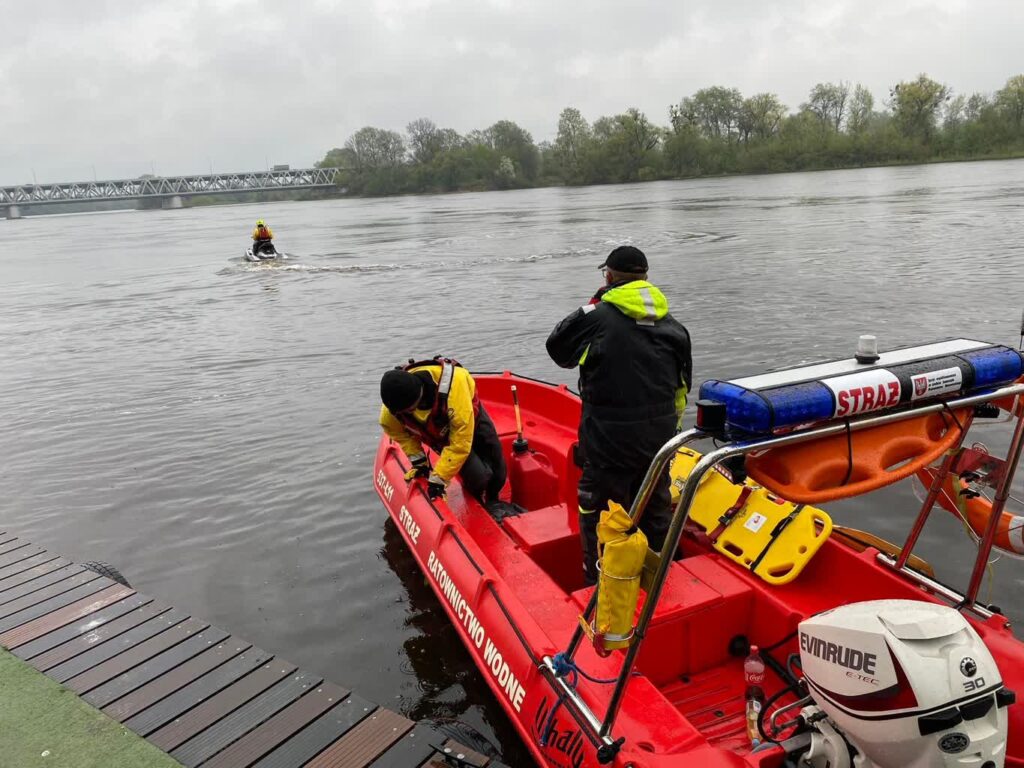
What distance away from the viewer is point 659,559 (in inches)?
87.6

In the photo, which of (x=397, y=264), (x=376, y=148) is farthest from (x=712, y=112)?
(x=397, y=264)

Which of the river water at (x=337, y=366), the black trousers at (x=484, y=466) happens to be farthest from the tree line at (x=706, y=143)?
the black trousers at (x=484, y=466)

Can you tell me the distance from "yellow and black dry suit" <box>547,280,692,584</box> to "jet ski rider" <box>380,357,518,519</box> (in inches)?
46.2

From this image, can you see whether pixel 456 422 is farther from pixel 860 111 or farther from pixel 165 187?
pixel 165 187

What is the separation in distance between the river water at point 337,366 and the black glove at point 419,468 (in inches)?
38.1

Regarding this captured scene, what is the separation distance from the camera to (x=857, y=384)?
2096 millimetres

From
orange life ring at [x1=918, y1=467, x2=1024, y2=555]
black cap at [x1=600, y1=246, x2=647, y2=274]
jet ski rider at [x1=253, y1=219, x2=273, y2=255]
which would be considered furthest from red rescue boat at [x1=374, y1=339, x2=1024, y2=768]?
jet ski rider at [x1=253, y1=219, x2=273, y2=255]

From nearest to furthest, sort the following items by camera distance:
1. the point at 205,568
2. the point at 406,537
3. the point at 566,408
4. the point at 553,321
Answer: the point at 406,537, the point at 205,568, the point at 566,408, the point at 553,321

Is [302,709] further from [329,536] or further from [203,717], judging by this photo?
[329,536]

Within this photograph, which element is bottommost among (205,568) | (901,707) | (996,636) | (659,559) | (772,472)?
(205,568)

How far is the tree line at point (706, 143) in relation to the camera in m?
62.8

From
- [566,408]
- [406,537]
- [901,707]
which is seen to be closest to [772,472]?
[901,707]

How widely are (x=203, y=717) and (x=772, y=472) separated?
2.94 m

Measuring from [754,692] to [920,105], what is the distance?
74.8m
